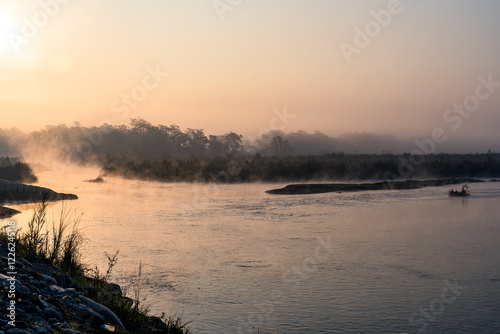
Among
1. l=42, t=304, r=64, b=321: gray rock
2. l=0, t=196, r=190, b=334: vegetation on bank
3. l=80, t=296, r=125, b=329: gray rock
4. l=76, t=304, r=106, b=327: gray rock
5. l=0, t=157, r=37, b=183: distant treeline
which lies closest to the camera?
l=42, t=304, r=64, b=321: gray rock

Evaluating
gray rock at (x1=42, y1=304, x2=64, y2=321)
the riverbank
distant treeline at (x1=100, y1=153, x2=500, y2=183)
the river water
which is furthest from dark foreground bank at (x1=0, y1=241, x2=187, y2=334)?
distant treeline at (x1=100, y1=153, x2=500, y2=183)

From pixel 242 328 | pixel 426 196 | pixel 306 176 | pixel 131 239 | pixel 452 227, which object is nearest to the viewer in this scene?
pixel 242 328

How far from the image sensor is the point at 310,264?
12.2m

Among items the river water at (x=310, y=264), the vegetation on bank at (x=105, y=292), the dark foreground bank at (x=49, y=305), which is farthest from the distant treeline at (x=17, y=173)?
the dark foreground bank at (x=49, y=305)

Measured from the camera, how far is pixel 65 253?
9758 mm

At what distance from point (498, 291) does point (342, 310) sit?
3292 mm

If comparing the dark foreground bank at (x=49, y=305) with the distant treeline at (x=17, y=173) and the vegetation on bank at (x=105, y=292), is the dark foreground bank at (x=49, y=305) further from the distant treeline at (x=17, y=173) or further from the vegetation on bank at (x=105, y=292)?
the distant treeline at (x=17, y=173)

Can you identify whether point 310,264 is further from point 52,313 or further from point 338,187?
point 338,187

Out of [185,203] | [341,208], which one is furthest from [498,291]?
[185,203]

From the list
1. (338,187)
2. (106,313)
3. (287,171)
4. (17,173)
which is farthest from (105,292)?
(287,171)

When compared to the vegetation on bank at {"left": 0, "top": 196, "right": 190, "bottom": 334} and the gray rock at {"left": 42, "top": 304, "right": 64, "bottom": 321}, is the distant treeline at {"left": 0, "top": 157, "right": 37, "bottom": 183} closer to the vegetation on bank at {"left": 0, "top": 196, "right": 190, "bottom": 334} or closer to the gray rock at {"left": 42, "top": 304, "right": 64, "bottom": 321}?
the vegetation on bank at {"left": 0, "top": 196, "right": 190, "bottom": 334}

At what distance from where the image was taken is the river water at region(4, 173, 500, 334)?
341 inches

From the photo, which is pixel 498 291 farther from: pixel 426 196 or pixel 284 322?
pixel 426 196

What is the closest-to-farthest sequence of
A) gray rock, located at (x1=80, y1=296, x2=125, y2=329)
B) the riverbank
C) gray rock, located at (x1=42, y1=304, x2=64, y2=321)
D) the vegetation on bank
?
gray rock, located at (x1=42, y1=304, x2=64, y2=321)
gray rock, located at (x1=80, y1=296, x2=125, y2=329)
the vegetation on bank
the riverbank
